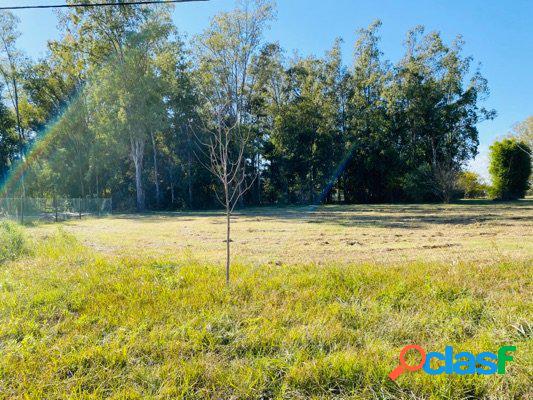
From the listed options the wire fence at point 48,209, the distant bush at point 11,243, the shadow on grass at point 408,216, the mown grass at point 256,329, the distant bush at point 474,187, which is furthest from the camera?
→ the distant bush at point 474,187

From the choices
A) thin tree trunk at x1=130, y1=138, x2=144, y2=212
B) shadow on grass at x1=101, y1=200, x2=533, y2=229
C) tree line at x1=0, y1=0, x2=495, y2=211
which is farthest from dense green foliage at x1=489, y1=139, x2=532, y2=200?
thin tree trunk at x1=130, y1=138, x2=144, y2=212

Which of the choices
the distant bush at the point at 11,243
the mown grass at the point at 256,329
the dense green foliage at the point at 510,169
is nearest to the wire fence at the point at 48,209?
the distant bush at the point at 11,243

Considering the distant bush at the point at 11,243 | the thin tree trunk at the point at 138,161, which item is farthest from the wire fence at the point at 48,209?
the distant bush at the point at 11,243

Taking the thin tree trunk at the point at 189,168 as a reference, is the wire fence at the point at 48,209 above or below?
below

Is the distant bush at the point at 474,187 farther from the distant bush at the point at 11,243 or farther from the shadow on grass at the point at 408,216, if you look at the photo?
the distant bush at the point at 11,243

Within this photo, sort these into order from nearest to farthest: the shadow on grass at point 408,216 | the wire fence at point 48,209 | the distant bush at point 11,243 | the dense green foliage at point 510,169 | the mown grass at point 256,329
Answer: the mown grass at point 256,329, the distant bush at point 11,243, the shadow on grass at point 408,216, the wire fence at point 48,209, the dense green foliage at point 510,169

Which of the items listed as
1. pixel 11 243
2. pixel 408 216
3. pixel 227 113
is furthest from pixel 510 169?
pixel 11 243

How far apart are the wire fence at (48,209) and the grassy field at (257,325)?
590 inches

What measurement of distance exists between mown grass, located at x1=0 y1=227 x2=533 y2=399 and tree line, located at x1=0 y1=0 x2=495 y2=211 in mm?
18602

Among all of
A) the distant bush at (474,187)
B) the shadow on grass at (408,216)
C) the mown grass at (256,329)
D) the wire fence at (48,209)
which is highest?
the distant bush at (474,187)

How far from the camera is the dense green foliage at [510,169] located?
21484 mm

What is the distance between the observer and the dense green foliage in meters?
21.5

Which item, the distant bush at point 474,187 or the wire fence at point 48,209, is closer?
the wire fence at point 48,209

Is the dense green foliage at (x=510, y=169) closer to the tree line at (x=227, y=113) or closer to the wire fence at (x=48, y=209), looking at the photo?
the tree line at (x=227, y=113)
